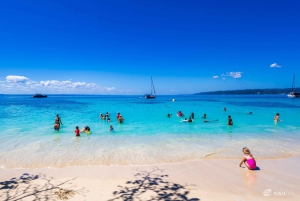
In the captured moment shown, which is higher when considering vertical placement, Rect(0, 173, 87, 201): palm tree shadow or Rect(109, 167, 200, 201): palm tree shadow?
Rect(0, 173, 87, 201): palm tree shadow

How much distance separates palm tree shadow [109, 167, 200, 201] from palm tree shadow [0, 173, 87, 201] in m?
1.73

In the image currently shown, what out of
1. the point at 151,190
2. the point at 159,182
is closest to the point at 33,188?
the point at 151,190

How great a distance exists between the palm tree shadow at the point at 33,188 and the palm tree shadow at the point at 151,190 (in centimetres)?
173

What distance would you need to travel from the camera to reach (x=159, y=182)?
831 centimetres

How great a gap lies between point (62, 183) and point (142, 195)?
3.78m

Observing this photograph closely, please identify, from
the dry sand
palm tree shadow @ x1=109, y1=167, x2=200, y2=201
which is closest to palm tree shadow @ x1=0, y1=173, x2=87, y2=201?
the dry sand

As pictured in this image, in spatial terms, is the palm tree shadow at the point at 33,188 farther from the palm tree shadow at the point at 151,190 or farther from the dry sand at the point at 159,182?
the palm tree shadow at the point at 151,190

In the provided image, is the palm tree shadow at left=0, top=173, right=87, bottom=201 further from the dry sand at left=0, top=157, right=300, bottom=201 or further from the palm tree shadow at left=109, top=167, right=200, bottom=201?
the palm tree shadow at left=109, top=167, right=200, bottom=201

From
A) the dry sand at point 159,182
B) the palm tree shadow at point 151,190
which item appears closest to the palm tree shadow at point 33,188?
the dry sand at point 159,182

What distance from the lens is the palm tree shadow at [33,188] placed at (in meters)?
7.02

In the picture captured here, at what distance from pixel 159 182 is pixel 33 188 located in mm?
5399

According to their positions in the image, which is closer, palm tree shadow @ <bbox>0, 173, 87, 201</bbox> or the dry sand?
palm tree shadow @ <bbox>0, 173, 87, 201</bbox>

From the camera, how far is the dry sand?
281 inches

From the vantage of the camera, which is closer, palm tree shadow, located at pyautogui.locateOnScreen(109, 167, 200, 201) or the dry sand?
palm tree shadow, located at pyautogui.locateOnScreen(109, 167, 200, 201)
